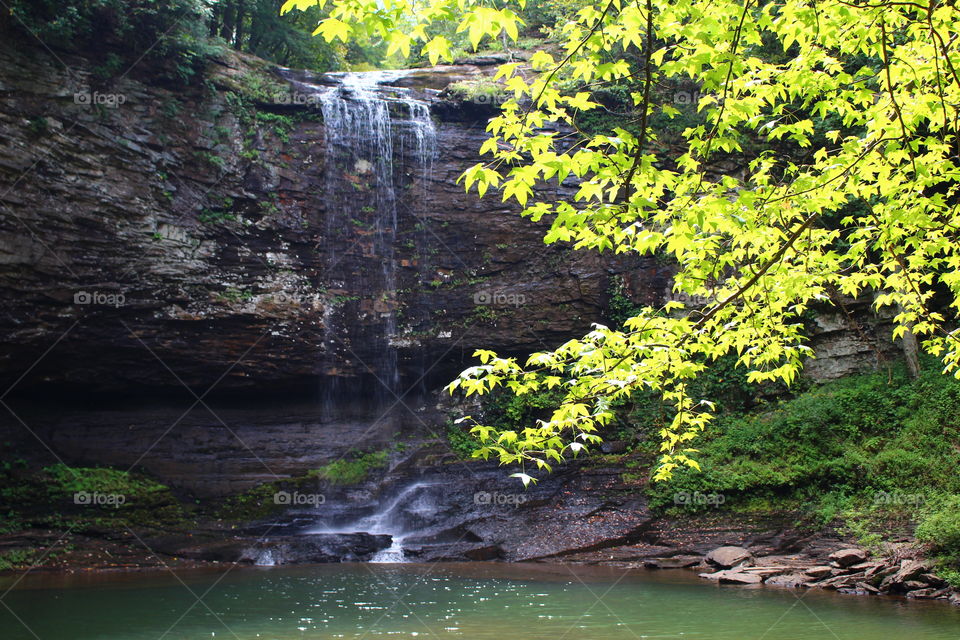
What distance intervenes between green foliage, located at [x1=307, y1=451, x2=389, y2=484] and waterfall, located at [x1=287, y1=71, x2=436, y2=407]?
1.69 m

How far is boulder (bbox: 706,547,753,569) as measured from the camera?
1022 cm

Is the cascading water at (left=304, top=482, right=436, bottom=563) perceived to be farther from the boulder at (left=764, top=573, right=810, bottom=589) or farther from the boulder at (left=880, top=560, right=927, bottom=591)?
the boulder at (left=880, top=560, right=927, bottom=591)

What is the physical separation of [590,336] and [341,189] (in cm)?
1417

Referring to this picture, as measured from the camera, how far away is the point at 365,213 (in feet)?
55.8

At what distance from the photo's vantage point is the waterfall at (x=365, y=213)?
16.6 meters

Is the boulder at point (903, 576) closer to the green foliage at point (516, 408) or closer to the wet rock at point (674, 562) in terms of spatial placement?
the wet rock at point (674, 562)

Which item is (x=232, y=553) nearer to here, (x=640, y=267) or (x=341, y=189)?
(x=341, y=189)

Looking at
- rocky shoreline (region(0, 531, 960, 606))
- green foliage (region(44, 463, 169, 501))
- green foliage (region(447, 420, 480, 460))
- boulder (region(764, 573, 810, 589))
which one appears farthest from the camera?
green foliage (region(447, 420, 480, 460))

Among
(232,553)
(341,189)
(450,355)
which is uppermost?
(341,189)

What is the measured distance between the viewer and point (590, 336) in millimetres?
3721

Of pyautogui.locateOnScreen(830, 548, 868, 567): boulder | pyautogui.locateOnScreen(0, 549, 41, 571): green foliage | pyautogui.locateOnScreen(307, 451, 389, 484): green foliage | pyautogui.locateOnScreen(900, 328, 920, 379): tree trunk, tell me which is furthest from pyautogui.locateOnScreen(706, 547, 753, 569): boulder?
pyautogui.locateOnScreen(0, 549, 41, 571): green foliage

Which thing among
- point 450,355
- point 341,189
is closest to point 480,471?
point 450,355

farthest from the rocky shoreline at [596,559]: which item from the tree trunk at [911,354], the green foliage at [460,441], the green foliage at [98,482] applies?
the tree trunk at [911,354]

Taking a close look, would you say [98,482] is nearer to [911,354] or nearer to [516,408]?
[516,408]
